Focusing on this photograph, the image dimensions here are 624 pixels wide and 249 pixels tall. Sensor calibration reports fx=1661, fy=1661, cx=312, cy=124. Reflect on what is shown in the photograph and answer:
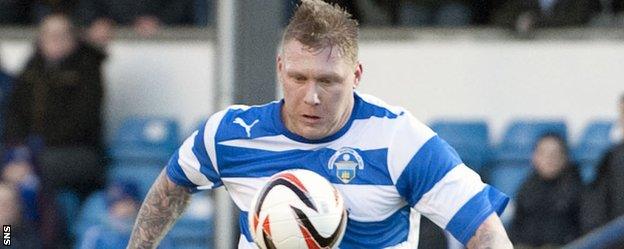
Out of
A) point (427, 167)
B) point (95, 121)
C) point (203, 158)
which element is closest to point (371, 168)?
point (427, 167)

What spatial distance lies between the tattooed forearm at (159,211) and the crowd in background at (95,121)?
4.22 meters

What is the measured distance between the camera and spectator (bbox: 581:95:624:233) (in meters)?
9.69

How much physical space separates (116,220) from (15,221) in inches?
24.0

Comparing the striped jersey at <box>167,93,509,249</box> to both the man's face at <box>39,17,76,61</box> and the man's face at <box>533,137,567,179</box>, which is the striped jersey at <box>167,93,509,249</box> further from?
the man's face at <box>39,17,76,61</box>

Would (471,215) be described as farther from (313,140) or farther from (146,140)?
(146,140)

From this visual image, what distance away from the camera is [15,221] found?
33.1 feet

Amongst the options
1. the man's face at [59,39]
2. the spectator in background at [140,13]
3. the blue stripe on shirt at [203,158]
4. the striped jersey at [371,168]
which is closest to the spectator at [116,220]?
the man's face at [59,39]

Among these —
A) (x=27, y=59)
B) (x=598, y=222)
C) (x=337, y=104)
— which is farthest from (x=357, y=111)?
A: (x=27, y=59)

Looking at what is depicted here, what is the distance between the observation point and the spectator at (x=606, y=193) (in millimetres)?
9688

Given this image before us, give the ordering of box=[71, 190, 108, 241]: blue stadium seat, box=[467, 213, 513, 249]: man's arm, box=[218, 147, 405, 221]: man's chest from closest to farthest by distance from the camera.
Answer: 1. box=[467, 213, 513, 249]: man's arm
2. box=[218, 147, 405, 221]: man's chest
3. box=[71, 190, 108, 241]: blue stadium seat

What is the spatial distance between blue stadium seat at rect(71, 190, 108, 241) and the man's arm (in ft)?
17.6

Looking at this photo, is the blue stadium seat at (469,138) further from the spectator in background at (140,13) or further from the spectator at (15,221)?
the spectator at (15,221)

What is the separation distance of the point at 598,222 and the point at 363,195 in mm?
4693

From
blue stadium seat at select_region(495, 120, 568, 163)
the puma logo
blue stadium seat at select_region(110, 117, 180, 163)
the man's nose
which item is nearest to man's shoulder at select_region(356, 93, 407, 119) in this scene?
the man's nose
